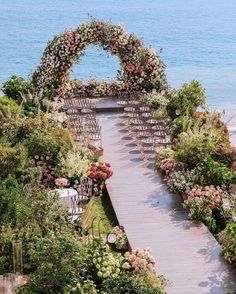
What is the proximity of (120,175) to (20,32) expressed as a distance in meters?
56.9

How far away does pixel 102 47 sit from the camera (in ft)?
96.0

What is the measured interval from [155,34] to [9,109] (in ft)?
181

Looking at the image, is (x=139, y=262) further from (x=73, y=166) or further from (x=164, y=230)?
(x=73, y=166)

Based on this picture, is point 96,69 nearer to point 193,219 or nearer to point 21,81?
point 21,81

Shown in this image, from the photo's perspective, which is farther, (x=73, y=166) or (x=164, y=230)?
(x=73, y=166)

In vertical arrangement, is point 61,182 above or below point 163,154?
below

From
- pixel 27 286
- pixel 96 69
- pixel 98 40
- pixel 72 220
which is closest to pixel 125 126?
pixel 98 40

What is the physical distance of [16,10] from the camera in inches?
3661

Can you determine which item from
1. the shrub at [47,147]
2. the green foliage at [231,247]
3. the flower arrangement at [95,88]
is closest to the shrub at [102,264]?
the green foliage at [231,247]

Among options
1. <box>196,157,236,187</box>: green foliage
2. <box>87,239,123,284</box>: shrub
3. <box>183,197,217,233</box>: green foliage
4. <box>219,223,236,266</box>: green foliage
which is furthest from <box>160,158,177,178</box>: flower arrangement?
<box>87,239,123,284</box>: shrub

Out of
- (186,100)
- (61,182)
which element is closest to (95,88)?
(186,100)

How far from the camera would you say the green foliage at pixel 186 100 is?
2635 centimetres

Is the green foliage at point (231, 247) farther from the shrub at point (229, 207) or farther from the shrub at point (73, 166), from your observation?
the shrub at point (73, 166)

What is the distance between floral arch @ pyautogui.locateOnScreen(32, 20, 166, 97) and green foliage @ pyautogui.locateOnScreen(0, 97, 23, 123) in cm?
261
